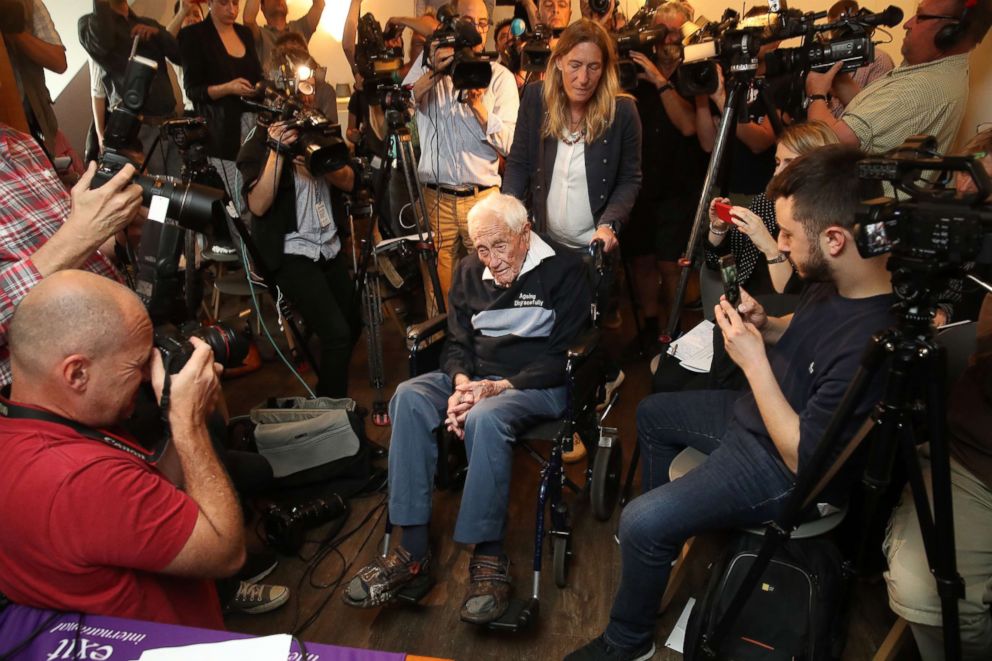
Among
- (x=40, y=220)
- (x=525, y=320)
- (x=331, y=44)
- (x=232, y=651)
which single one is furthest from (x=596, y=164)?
(x=331, y=44)

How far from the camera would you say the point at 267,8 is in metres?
3.86

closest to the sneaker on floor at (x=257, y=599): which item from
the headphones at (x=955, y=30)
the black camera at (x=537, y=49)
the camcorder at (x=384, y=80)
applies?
the camcorder at (x=384, y=80)

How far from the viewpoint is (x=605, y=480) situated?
2059mm

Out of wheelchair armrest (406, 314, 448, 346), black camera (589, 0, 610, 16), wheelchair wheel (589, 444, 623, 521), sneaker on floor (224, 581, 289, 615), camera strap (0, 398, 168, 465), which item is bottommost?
sneaker on floor (224, 581, 289, 615)

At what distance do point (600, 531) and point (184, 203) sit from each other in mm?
1617

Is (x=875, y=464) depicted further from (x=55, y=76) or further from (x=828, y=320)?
(x=55, y=76)

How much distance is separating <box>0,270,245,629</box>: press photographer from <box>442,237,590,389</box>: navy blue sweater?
1020 mm

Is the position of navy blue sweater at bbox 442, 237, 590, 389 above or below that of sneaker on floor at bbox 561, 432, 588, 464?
Result: above

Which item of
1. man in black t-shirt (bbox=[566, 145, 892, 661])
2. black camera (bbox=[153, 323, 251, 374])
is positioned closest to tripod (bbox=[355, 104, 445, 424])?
black camera (bbox=[153, 323, 251, 374])

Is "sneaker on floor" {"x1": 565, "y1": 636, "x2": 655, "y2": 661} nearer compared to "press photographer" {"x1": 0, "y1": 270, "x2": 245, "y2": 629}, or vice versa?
"press photographer" {"x1": 0, "y1": 270, "x2": 245, "y2": 629}

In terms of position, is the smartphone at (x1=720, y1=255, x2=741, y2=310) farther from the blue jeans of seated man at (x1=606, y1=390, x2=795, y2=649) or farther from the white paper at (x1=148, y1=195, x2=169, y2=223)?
the white paper at (x1=148, y1=195, x2=169, y2=223)

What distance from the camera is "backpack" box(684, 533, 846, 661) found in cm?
145

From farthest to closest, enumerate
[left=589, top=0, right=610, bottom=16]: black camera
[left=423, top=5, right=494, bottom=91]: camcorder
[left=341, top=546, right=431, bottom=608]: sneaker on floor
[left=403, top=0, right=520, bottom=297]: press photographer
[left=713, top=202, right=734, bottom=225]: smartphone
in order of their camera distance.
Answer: [left=589, top=0, right=610, bottom=16]: black camera, [left=403, top=0, right=520, bottom=297]: press photographer, [left=423, top=5, right=494, bottom=91]: camcorder, [left=713, top=202, right=734, bottom=225]: smartphone, [left=341, top=546, right=431, bottom=608]: sneaker on floor

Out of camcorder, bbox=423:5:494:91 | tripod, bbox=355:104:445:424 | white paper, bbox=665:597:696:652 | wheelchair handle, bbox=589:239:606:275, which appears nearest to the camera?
white paper, bbox=665:597:696:652
